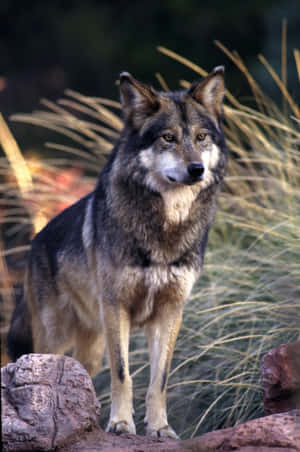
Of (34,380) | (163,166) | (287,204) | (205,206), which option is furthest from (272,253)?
(34,380)

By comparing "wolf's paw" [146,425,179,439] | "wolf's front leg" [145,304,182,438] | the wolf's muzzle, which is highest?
the wolf's muzzle

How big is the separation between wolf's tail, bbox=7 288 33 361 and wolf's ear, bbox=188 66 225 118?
1901mm

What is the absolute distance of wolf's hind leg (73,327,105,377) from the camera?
420 cm

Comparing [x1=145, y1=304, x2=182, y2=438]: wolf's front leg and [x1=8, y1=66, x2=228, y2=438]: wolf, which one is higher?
[x1=8, y1=66, x2=228, y2=438]: wolf

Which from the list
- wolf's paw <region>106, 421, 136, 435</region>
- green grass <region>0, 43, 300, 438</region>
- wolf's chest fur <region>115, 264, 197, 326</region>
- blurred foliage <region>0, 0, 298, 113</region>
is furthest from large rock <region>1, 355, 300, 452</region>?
blurred foliage <region>0, 0, 298, 113</region>

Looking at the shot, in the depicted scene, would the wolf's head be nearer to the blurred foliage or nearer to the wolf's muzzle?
the wolf's muzzle

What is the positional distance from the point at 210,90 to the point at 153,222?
872 millimetres

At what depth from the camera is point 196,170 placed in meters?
3.21

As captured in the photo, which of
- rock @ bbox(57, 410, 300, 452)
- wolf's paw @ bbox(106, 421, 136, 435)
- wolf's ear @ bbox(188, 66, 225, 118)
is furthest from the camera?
wolf's ear @ bbox(188, 66, 225, 118)

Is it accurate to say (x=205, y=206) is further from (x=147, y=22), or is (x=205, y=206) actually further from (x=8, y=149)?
(x=147, y=22)

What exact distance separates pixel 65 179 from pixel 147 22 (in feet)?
26.3

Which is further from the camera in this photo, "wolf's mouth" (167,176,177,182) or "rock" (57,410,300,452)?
"wolf's mouth" (167,176,177,182)

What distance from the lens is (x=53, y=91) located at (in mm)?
12844

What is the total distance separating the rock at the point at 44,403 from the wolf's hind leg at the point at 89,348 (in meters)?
1.46
